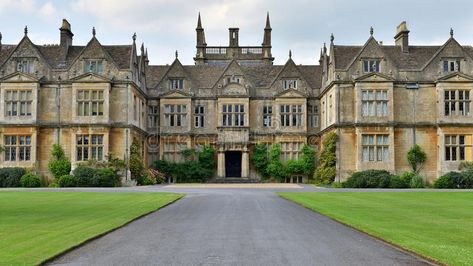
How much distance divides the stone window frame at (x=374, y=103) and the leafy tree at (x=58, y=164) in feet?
72.0

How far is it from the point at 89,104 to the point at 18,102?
215 inches

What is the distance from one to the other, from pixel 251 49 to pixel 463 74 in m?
27.5

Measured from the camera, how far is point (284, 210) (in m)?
18.6

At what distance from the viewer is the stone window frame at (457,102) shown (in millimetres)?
40156

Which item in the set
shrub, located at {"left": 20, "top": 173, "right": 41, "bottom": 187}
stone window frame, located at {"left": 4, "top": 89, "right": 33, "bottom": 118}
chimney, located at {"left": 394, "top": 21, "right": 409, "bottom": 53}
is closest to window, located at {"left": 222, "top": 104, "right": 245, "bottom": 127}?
chimney, located at {"left": 394, "top": 21, "right": 409, "bottom": 53}

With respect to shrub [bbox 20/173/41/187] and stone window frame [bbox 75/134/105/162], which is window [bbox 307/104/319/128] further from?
shrub [bbox 20/173/41/187]

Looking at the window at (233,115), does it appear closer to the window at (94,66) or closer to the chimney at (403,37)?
the window at (94,66)

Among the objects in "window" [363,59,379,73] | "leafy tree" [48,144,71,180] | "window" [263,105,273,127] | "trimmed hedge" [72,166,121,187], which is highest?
"window" [363,59,379,73]

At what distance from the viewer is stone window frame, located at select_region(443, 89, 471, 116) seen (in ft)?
132

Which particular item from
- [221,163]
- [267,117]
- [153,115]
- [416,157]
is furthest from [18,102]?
[416,157]

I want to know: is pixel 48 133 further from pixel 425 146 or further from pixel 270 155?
pixel 425 146

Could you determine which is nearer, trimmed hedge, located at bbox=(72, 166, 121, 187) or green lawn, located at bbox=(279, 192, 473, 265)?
green lawn, located at bbox=(279, 192, 473, 265)

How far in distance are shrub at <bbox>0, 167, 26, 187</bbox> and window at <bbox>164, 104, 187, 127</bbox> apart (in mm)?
13170

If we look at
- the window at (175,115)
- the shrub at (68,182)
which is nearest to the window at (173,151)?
the window at (175,115)
